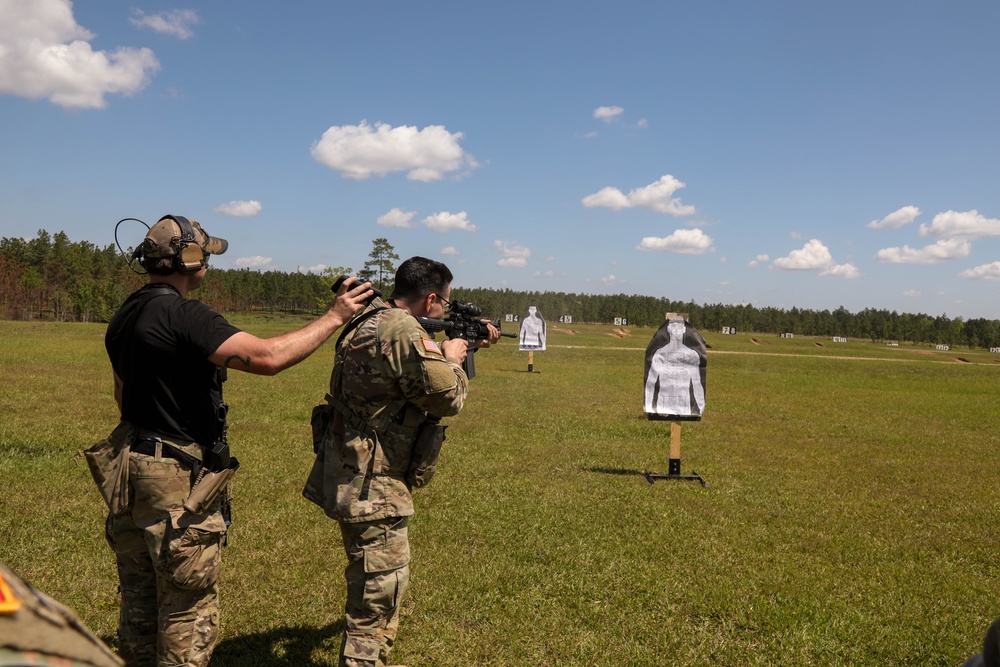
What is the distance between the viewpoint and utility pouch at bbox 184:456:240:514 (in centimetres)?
333

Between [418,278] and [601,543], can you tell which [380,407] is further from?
[601,543]

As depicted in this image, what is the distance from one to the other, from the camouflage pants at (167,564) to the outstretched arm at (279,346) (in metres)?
0.74

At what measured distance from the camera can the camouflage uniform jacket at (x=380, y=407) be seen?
3.86m

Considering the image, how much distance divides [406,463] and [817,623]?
3.91m

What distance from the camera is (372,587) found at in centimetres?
382

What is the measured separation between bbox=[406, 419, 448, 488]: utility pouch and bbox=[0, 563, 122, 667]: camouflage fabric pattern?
3.07 meters

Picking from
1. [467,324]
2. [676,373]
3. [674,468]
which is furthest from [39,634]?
[676,373]

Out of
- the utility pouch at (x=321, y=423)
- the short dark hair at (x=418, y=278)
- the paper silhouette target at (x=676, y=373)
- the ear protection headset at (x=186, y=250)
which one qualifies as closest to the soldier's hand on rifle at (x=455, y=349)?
the short dark hair at (x=418, y=278)

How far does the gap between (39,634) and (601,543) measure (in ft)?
22.1

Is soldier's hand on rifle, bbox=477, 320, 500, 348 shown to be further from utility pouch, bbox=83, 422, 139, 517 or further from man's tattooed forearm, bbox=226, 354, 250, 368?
utility pouch, bbox=83, 422, 139, 517

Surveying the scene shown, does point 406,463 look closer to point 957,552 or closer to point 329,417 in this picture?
point 329,417

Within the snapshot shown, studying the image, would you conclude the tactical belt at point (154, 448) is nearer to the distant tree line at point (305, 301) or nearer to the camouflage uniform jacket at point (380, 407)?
the camouflage uniform jacket at point (380, 407)

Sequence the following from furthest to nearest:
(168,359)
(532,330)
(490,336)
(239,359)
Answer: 1. (532,330)
2. (490,336)
3. (168,359)
4. (239,359)

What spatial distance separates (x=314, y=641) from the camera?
16.4ft
